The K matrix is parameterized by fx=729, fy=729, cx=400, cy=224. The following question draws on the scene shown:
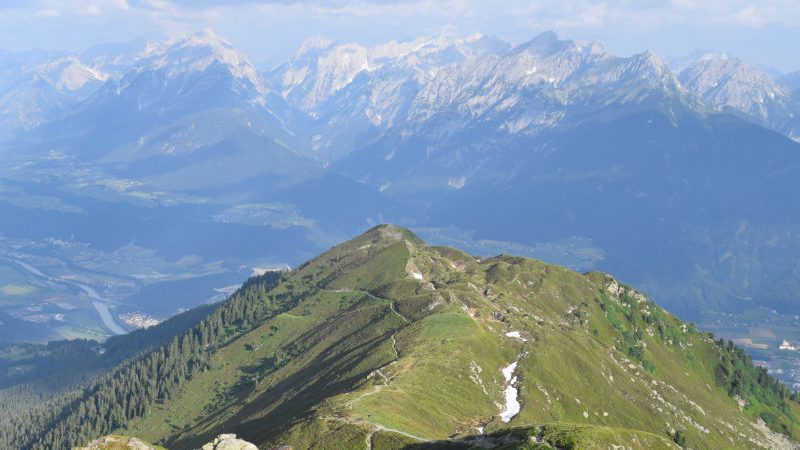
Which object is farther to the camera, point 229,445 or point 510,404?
point 510,404

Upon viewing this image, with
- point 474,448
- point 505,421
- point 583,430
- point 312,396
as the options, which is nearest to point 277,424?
point 312,396

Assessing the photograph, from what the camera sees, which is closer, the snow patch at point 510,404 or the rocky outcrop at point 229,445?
the rocky outcrop at point 229,445

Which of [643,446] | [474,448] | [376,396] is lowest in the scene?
[643,446]

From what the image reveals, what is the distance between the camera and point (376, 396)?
159 meters

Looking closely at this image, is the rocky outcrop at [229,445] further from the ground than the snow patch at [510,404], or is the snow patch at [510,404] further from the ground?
the rocky outcrop at [229,445]

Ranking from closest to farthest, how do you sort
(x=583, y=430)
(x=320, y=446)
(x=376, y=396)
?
(x=583, y=430) → (x=320, y=446) → (x=376, y=396)

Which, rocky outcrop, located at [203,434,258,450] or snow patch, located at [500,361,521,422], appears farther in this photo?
snow patch, located at [500,361,521,422]

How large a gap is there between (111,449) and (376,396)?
199 feet

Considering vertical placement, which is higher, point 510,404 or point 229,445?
point 229,445

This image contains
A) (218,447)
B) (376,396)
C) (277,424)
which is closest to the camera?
(218,447)

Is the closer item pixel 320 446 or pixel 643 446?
pixel 643 446

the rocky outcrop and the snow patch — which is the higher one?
the rocky outcrop

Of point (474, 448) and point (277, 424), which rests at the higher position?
point (277, 424)

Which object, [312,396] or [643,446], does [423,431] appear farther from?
[312,396]
